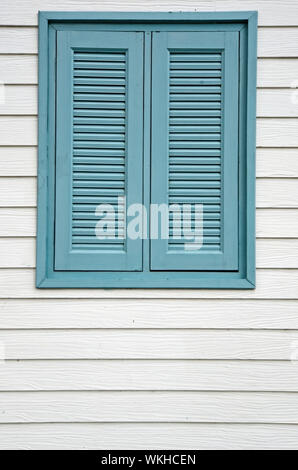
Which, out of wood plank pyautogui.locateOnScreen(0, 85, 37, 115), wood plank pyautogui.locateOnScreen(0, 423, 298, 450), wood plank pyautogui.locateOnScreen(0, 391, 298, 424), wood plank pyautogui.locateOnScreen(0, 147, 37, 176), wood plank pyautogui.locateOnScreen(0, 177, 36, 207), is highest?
wood plank pyautogui.locateOnScreen(0, 85, 37, 115)

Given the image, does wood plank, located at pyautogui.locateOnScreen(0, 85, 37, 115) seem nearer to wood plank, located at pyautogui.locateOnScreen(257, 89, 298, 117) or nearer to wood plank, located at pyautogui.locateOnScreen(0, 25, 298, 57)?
wood plank, located at pyautogui.locateOnScreen(0, 25, 298, 57)

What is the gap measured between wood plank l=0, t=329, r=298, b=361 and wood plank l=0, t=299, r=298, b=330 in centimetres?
4

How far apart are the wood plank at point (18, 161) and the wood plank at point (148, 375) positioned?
3.13ft

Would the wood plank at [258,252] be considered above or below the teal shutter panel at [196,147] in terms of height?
below

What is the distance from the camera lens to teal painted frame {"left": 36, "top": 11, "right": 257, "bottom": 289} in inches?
122

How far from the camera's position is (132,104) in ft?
10.3

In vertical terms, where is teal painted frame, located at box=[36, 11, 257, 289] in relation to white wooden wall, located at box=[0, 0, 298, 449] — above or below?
above

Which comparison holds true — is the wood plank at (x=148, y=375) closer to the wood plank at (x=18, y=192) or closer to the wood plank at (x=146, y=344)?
the wood plank at (x=146, y=344)

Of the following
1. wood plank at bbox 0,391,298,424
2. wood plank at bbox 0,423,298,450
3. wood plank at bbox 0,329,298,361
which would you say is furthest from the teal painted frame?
wood plank at bbox 0,423,298,450

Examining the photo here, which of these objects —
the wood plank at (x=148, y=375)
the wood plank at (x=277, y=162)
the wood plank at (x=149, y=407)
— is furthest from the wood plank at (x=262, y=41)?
the wood plank at (x=149, y=407)

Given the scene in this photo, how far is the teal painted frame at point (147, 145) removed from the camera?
3096mm

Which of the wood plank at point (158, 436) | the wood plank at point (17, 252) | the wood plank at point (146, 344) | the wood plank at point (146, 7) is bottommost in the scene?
the wood plank at point (158, 436)

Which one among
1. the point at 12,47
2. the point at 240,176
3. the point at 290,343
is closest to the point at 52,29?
the point at 12,47
